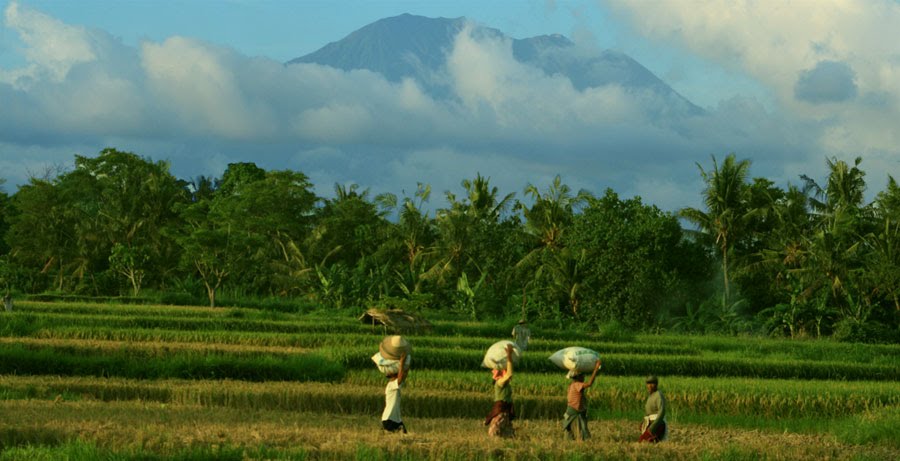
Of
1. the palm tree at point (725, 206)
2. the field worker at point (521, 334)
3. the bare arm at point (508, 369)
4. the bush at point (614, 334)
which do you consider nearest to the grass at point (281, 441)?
the bare arm at point (508, 369)

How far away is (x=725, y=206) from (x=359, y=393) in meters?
25.5

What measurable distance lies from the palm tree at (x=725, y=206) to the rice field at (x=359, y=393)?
34.3ft

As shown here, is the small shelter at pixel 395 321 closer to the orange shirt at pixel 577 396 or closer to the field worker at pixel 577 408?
the field worker at pixel 577 408

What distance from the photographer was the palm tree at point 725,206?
3628 cm

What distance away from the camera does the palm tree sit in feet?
119

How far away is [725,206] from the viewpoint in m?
36.6

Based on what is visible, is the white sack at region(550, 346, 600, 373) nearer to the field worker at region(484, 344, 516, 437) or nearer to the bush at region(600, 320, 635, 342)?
the field worker at region(484, 344, 516, 437)

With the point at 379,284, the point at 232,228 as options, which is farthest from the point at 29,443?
the point at 232,228

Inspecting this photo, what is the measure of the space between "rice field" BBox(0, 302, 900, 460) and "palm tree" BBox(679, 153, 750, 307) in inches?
411

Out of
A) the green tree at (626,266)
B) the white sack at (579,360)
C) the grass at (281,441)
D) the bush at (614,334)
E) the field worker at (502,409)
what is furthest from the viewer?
the green tree at (626,266)

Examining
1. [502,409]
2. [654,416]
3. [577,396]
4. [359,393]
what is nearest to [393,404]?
[502,409]

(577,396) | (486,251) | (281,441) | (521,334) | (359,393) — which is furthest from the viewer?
(486,251)

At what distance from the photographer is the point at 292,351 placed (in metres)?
18.5

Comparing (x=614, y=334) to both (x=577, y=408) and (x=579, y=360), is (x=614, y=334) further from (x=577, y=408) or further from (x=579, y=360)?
(x=577, y=408)
